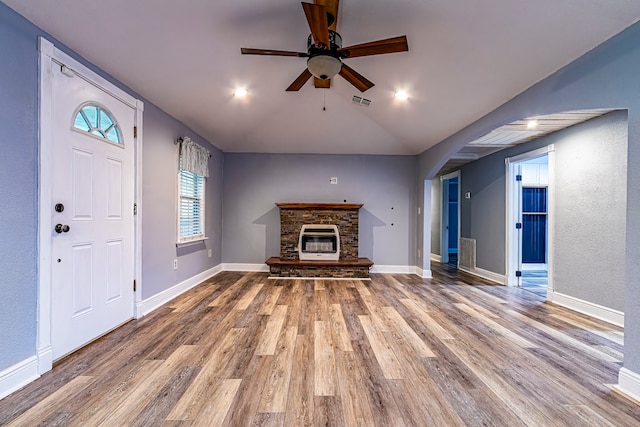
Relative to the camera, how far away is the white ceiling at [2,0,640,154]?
2.12 meters

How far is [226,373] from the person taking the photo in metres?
2.07

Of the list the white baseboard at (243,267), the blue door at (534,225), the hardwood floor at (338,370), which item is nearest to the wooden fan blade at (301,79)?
the hardwood floor at (338,370)

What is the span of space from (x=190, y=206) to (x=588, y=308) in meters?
5.44

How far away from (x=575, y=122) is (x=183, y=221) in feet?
17.7

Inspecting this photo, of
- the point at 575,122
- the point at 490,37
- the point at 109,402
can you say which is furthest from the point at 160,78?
the point at 575,122

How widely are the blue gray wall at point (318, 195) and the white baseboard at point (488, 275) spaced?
1.27 meters

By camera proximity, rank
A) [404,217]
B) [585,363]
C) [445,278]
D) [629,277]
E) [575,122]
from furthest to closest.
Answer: [404,217], [445,278], [575,122], [585,363], [629,277]

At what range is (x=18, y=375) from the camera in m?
1.88

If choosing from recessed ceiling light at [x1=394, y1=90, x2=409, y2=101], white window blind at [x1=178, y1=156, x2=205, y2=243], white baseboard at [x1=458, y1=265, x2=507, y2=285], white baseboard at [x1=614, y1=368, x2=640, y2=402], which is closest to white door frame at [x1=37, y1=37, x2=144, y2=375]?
white window blind at [x1=178, y1=156, x2=205, y2=243]

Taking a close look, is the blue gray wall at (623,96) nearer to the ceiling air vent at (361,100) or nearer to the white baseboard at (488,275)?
the ceiling air vent at (361,100)

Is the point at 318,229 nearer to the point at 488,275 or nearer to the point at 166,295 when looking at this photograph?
the point at 166,295

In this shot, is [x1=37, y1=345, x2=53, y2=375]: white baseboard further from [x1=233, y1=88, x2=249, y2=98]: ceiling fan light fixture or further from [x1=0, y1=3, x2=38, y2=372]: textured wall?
[x1=233, y1=88, x2=249, y2=98]: ceiling fan light fixture

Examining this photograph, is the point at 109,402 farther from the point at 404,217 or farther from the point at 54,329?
the point at 404,217

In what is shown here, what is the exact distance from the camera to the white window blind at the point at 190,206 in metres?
4.21
